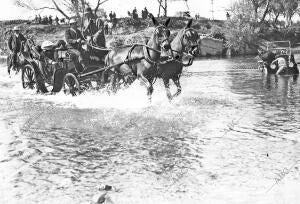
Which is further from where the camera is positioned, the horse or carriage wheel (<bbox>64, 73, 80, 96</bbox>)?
carriage wheel (<bbox>64, 73, 80, 96</bbox>)

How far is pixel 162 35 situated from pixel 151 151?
5144mm

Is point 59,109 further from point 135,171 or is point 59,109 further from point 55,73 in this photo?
point 135,171

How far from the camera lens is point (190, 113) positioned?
1195cm

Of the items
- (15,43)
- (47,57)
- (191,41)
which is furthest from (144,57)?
(15,43)

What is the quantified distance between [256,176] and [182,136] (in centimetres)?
288

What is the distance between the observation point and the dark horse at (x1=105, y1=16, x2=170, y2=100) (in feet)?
40.3

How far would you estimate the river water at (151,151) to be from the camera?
5.96m

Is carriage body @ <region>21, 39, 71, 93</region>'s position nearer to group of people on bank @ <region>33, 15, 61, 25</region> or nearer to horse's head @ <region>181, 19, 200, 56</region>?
horse's head @ <region>181, 19, 200, 56</region>

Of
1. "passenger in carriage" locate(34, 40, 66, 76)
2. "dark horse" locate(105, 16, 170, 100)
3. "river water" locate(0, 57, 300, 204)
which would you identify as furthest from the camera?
"passenger in carriage" locate(34, 40, 66, 76)

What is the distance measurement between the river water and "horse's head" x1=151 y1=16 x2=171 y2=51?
1.91m

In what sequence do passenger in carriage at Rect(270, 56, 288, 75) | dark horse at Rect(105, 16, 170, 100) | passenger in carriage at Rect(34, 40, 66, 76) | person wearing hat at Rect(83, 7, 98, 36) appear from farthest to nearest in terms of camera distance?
1. passenger in carriage at Rect(270, 56, 288, 75)
2. passenger in carriage at Rect(34, 40, 66, 76)
3. person wearing hat at Rect(83, 7, 98, 36)
4. dark horse at Rect(105, 16, 170, 100)

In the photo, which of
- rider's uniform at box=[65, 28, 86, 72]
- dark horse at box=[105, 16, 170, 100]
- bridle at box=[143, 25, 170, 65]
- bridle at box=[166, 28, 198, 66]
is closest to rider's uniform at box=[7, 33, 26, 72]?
rider's uniform at box=[65, 28, 86, 72]

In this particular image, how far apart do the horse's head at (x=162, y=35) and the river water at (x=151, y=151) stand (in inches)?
75.3

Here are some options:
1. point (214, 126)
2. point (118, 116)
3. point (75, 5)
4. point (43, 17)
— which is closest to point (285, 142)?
point (214, 126)
